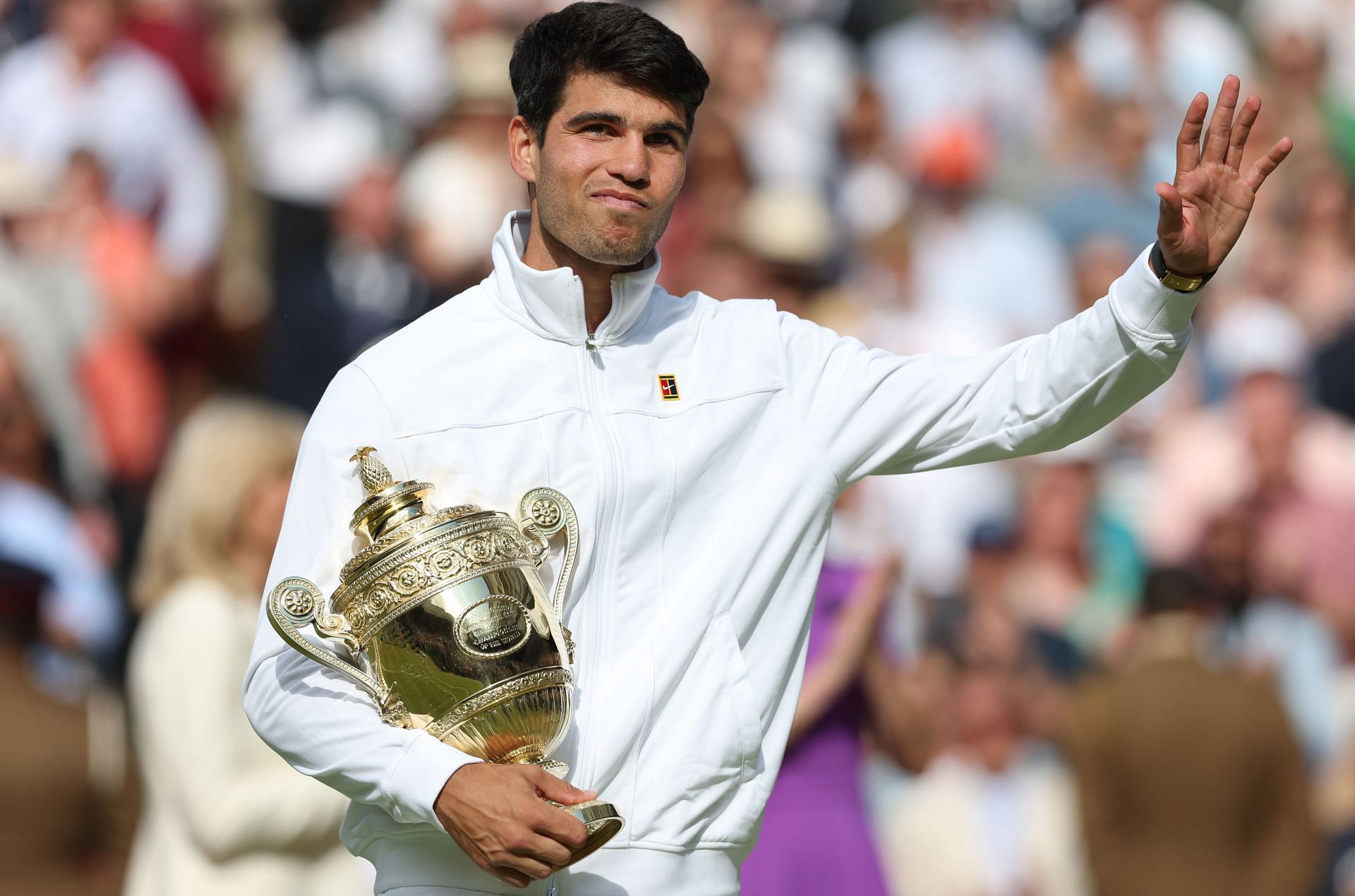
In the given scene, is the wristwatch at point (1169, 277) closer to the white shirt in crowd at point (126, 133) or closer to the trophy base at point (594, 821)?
the trophy base at point (594, 821)

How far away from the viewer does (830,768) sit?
6414 millimetres

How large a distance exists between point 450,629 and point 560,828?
0.37m

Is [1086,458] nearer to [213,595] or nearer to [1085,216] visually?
[1085,216]

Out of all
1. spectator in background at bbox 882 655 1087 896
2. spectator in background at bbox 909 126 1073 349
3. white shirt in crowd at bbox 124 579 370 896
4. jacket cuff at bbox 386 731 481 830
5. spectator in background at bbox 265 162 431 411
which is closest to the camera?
jacket cuff at bbox 386 731 481 830

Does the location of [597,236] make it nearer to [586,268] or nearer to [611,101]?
[586,268]

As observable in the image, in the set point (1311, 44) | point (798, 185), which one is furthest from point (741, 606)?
point (1311, 44)

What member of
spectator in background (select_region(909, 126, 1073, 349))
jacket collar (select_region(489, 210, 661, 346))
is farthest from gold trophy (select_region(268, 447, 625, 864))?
spectator in background (select_region(909, 126, 1073, 349))

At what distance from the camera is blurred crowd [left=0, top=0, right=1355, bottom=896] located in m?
6.25

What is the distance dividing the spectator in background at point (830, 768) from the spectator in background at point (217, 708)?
1.27 m

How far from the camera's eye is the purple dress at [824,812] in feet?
20.5

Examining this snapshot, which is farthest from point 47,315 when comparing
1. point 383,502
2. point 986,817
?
point 383,502

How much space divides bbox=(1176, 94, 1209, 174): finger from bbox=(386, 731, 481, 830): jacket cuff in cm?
156

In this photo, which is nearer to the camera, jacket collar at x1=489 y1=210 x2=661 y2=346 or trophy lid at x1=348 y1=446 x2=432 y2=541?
trophy lid at x1=348 y1=446 x2=432 y2=541

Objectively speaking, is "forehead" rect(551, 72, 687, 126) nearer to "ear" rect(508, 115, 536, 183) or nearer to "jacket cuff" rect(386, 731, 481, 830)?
"ear" rect(508, 115, 536, 183)
